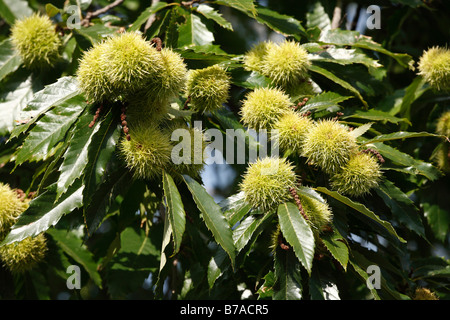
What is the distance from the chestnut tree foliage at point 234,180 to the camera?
1.56m

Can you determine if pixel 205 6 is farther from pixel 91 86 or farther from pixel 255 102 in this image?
pixel 91 86

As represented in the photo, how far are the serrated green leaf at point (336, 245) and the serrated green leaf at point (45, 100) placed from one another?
978 mm

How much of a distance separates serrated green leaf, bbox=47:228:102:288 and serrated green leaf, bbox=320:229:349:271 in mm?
1143

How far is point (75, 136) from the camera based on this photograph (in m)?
1.53

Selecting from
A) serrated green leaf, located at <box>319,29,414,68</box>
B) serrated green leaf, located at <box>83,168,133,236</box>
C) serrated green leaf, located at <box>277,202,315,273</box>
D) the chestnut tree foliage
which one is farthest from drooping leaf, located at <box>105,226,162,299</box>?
serrated green leaf, located at <box>319,29,414,68</box>

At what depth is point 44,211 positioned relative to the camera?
161 centimetres

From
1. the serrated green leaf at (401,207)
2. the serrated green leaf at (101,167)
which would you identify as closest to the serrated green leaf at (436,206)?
the serrated green leaf at (401,207)

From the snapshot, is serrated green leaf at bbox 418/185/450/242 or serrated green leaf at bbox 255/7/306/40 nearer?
serrated green leaf at bbox 255/7/306/40

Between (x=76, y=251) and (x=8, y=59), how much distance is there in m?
0.96

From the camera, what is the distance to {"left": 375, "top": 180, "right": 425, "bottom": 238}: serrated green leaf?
6.04ft

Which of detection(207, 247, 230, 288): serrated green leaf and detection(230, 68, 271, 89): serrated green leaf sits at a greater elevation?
detection(230, 68, 271, 89): serrated green leaf

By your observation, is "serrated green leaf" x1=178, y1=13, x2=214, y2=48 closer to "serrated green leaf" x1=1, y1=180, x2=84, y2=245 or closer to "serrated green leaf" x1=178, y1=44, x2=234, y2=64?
"serrated green leaf" x1=178, y1=44, x2=234, y2=64

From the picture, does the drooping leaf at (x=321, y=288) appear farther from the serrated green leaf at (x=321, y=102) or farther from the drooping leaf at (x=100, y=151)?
the drooping leaf at (x=100, y=151)
